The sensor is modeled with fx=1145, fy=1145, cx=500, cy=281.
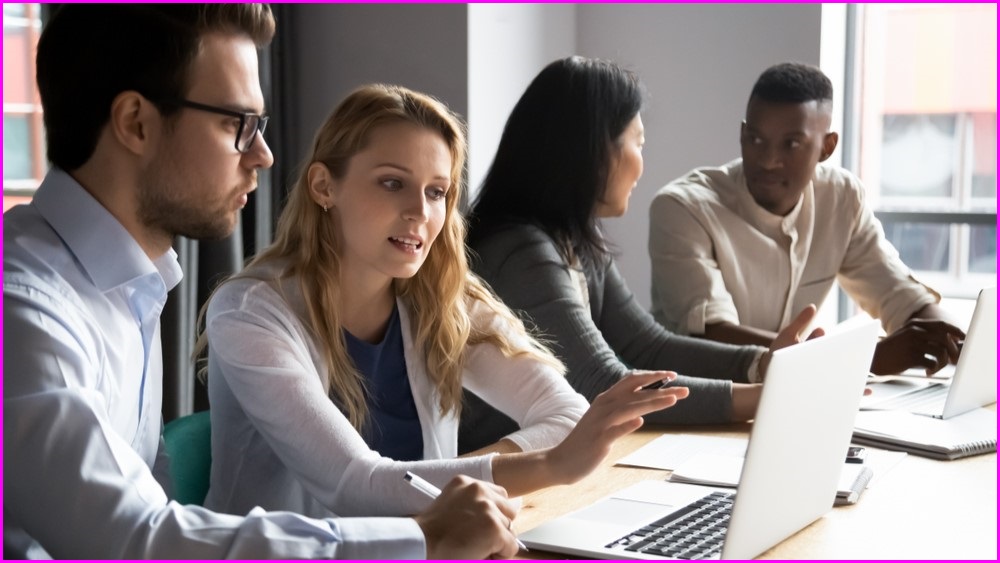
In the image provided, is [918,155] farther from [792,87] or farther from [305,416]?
[305,416]

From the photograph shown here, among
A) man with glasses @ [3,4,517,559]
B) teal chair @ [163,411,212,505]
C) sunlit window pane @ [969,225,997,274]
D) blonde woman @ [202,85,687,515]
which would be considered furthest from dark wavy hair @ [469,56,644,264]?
sunlit window pane @ [969,225,997,274]

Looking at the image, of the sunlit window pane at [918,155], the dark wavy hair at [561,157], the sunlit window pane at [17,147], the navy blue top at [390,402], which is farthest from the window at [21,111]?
the sunlit window pane at [918,155]

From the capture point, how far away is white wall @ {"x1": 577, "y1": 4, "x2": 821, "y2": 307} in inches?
148

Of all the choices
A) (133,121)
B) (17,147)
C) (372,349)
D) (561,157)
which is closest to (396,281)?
(372,349)

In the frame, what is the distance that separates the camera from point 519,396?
1703 mm

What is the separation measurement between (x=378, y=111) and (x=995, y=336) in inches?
43.5

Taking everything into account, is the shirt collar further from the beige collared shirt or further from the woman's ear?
the beige collared shirt

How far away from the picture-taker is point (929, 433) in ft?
5.82

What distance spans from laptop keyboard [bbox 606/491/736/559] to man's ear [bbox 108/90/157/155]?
2.21ft

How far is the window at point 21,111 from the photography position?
290 cm

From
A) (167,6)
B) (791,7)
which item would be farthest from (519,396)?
(791,7)

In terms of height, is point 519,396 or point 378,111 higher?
point 378,111

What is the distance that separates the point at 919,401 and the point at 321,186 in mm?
1122

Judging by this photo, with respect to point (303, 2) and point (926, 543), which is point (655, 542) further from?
point (303, 2)
